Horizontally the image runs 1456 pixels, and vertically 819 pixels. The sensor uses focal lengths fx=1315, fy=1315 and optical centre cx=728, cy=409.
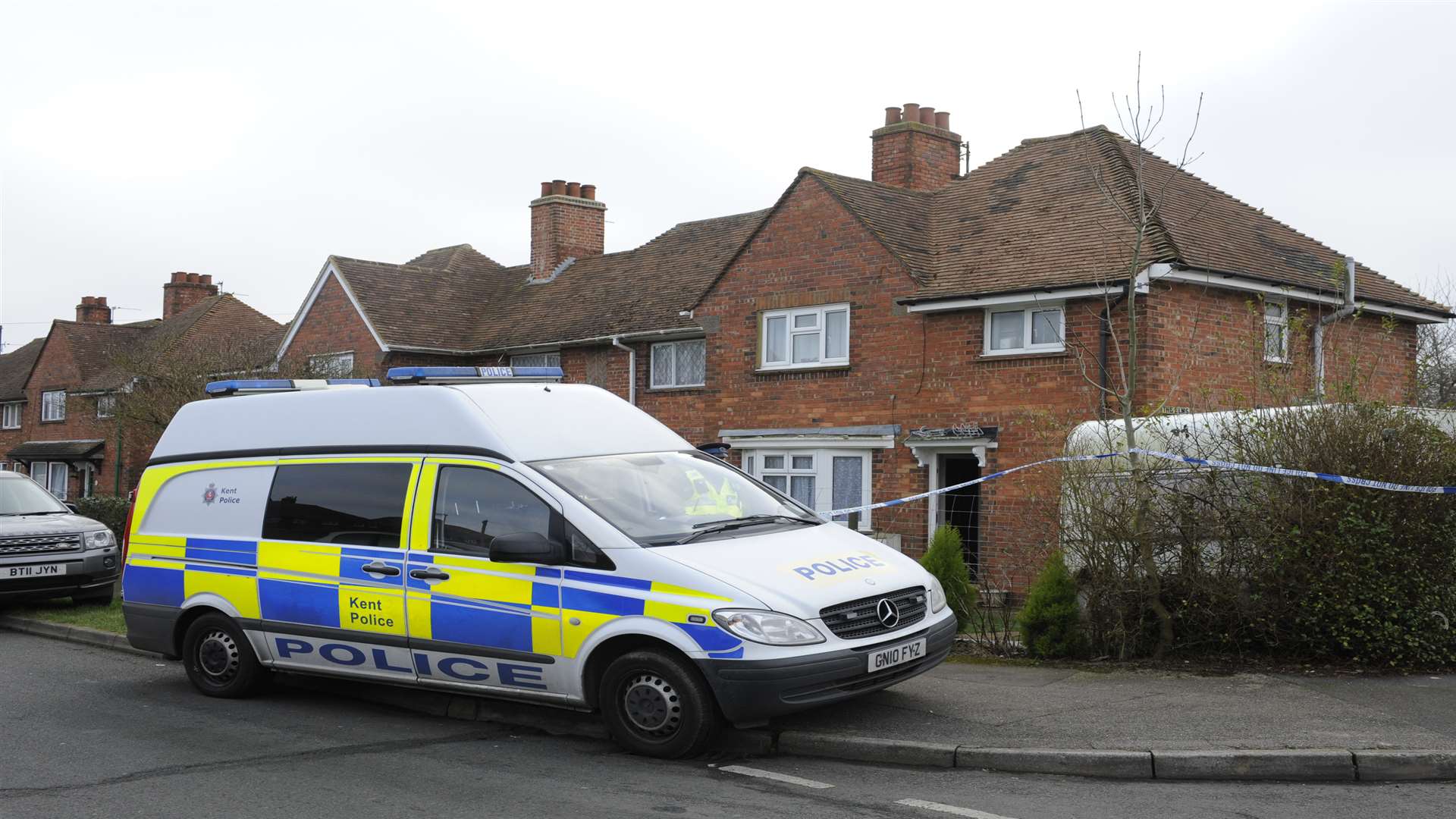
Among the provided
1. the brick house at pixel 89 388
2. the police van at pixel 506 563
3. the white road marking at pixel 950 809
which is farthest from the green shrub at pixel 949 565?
the brick house at pixel 89 388

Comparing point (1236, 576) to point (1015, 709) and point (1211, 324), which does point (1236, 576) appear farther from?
point (1211, 324)

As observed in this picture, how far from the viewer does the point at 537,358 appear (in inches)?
1120

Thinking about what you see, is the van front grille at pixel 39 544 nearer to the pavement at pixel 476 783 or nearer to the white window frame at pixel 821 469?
the pavement at pixel 476 783

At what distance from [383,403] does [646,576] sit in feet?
8.27

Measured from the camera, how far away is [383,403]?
865cm

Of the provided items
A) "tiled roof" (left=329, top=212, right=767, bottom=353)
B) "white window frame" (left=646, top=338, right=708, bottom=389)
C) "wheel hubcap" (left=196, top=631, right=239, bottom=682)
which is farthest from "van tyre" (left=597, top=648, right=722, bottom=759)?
"tiled roof" (left=329, top=212, right=767, bottom=353)

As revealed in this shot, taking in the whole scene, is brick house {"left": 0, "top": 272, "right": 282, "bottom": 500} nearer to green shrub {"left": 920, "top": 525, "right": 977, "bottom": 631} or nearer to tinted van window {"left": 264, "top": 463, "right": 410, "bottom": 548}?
green shrub {"left": 920, "top": 525, "right": 977, "bottom": 631}

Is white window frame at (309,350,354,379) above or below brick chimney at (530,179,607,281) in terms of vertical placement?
below

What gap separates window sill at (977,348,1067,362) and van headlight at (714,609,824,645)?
1144 cm

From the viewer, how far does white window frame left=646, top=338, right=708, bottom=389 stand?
78.6 feet

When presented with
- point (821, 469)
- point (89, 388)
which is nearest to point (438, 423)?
point (821, 469)

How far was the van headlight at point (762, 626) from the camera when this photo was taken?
6.91 meters

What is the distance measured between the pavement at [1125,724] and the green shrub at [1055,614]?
683mm

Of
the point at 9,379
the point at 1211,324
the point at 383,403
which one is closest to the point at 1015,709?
the point at 383,403
